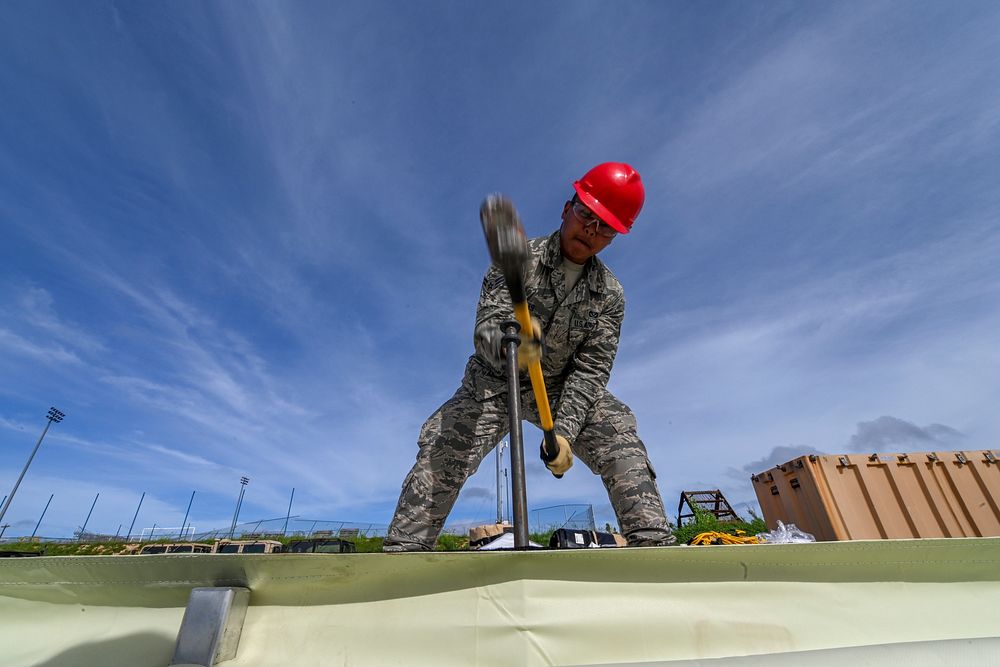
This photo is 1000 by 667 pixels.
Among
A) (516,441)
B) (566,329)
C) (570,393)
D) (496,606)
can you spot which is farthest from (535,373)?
(496,606)

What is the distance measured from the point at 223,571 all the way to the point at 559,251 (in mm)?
2463

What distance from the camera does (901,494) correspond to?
5152 millimetres

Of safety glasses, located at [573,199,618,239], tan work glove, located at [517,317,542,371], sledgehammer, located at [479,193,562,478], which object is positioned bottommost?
tan work glove, located at [517,317,542,371]

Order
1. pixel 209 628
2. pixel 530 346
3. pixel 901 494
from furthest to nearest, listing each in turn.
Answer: pixel 901 494, pixel 530 346, pixel 209 628

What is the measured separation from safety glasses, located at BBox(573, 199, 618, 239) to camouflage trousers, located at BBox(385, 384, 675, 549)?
41.1 inches

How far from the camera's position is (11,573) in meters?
1.21

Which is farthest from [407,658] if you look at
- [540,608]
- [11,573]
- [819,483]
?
[819,483]

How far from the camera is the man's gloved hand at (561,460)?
8.00 feet

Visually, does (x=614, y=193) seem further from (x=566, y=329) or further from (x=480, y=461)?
(x=480, y=461)

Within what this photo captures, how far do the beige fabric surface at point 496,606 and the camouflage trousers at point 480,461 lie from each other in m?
1.24

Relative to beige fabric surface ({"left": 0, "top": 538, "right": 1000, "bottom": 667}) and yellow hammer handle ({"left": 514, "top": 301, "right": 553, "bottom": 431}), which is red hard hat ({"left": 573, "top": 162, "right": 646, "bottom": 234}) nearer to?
yellow hammer handle ({"left": 514, "top": 301, "right": 553, "bottom": 431})

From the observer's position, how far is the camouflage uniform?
8.29ft

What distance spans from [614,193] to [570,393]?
4.19 ft

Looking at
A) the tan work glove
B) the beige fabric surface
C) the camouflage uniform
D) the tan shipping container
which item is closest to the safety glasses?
the camouflage uniform
